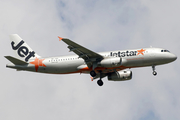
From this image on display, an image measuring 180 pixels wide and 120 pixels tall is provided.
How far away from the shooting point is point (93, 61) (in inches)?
1902

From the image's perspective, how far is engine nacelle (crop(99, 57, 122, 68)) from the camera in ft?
153

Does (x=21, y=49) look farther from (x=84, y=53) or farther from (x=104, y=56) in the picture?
(x=104, y=56)

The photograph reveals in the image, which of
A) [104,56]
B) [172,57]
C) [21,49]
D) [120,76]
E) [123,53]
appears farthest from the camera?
[21,49]

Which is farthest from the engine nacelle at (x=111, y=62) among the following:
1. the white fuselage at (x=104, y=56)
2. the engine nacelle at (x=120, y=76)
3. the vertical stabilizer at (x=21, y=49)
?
the vertical stabilizer at (x=21, y=49)

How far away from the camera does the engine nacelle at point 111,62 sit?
1833 inches

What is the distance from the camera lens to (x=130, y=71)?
53312 mm

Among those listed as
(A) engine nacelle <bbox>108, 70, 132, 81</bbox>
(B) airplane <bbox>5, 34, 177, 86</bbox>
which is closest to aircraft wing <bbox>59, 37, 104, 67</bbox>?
(B) airplane <bbox>5, 34, 177, 86</bbox>

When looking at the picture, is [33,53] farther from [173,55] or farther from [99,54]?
[173,55]

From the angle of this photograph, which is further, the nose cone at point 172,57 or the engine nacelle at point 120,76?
the engine nacelle at point 120,76

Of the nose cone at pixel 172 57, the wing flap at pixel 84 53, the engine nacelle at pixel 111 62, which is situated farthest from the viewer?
the nose cone at pixel 172 57

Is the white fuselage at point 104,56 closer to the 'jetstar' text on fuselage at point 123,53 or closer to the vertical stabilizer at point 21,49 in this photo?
the 'jetstar' text on fuselage at point 123,53

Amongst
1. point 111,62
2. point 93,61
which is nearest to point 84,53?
point 93,61

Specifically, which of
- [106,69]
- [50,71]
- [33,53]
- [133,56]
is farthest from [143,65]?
[33,53]

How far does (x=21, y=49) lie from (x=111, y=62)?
16411 mm
